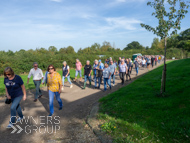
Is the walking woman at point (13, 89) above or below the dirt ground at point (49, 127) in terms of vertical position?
above

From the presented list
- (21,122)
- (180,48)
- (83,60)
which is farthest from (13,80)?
(180,48)

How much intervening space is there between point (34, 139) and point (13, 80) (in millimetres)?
1719

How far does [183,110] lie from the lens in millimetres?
4430

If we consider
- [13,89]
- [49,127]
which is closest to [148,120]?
[49,127]

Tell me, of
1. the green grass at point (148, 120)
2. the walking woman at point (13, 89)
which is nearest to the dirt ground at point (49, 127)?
the walking woman at point (13, 89)

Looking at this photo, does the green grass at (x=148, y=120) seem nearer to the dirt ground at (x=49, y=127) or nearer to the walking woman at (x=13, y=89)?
the dirt ground at (x=49, y=127)

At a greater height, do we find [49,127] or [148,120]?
[148,120]

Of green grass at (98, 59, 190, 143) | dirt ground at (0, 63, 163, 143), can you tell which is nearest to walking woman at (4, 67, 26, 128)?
dirt ground at (0, 63, 163, 143)

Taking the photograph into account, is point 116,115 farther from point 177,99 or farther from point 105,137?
point 177,99

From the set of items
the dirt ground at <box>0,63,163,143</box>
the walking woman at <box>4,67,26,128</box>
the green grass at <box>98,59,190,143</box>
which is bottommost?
the dirt ground at <box>0,63,163,143</box>

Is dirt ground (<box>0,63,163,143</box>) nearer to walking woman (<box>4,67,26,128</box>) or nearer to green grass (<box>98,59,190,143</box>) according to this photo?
walking woman (<box>4,67,26,128</box>)

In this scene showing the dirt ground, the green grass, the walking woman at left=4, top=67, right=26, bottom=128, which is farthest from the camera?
the walking woman at left=4, top=67, right=26, bottom=128

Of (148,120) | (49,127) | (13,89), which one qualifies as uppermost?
(13,89)

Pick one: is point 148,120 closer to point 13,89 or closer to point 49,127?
point 49,127
